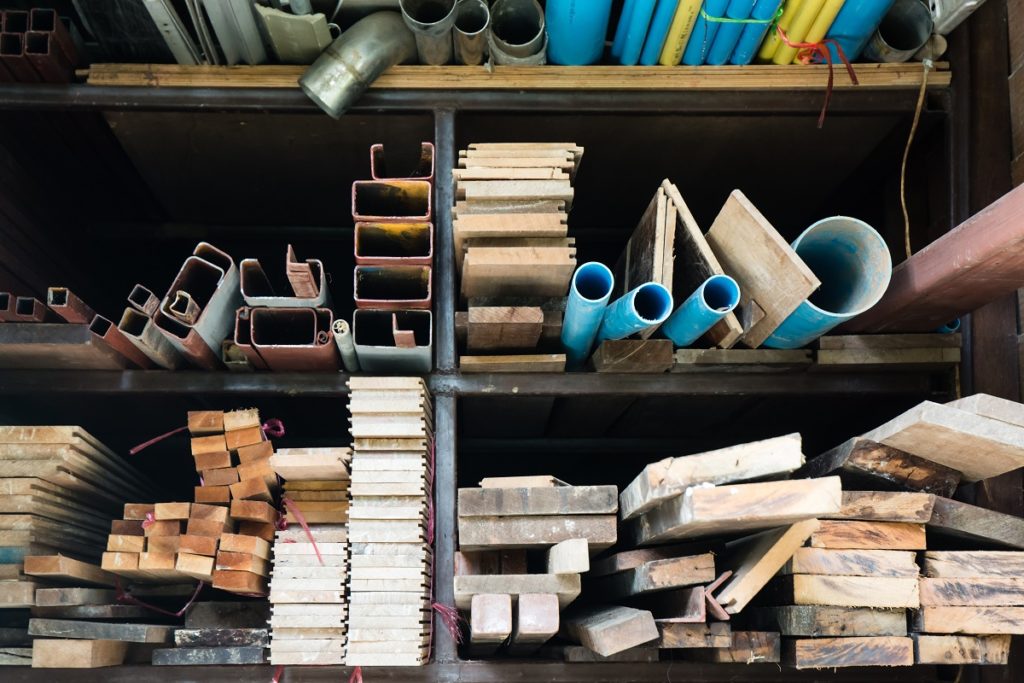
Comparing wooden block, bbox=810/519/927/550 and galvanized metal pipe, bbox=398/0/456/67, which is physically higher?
galvanized metal pipe, bbox=398/0/456/67

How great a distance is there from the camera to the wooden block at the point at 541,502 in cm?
262

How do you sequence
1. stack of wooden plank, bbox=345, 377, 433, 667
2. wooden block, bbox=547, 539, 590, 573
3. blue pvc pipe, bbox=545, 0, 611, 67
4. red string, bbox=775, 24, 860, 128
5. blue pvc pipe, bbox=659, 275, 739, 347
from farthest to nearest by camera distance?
red string, bbox=775, 24, 860, 128 < blue pvc pipe, bbox=545, 0, 611, 67 < blue pvc pipe, bbox=659, 275, 739, 347 < stack of wooden plank, bbox=345, 377, 433, 667 < wooden block, bbox=547, 539, 590, 573

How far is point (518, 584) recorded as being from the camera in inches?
99.8

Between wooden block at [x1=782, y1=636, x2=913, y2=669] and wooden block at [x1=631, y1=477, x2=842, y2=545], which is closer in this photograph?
wooden block at [x1=631, y1=477, x2=842, y2=545]

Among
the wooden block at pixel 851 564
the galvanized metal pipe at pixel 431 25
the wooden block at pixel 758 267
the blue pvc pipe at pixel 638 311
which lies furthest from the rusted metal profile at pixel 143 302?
the wooden block at pixel 851 564

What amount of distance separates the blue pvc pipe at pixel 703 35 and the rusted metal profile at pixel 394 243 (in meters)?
1.48

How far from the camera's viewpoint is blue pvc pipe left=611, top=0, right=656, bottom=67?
132 inches

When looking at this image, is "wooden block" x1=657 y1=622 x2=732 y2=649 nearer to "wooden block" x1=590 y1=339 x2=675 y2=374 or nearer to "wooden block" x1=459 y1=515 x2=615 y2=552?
"wooden block" x1=459 y1=515 x2=615 y2=552

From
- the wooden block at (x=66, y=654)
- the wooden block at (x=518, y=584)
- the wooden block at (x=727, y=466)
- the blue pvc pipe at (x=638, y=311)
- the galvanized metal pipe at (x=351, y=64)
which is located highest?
the galvanized metal pipe at (x=351, y=64)

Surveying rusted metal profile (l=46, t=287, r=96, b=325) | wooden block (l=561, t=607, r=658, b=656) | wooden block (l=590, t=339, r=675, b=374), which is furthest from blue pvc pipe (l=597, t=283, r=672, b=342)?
rusted metal profile (l=46, t=287, r=96, b=325)

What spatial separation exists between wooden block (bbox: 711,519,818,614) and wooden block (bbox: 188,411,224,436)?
1.94 m

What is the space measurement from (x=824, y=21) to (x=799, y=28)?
102mm

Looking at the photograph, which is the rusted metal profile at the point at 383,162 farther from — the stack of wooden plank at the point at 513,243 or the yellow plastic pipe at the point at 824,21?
the yellow plastic pipe at the point at 824,21

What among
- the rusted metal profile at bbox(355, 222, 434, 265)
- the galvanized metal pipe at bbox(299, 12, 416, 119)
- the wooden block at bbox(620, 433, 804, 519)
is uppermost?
the galvanized metal pipe at bbox(299, 12, 416, 119)
